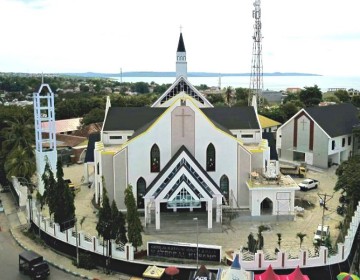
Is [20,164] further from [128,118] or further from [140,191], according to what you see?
[140,191]

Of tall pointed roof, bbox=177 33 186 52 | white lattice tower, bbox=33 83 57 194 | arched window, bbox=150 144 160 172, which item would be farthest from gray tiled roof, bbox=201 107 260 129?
white lattice tower, bbox=33 83 57 194

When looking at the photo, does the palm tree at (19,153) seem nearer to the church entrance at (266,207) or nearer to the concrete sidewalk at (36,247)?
the concrete sidewalk at (36,247)

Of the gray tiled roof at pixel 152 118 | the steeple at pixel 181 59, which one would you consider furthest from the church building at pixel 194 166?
the steeple at pixel 181 59

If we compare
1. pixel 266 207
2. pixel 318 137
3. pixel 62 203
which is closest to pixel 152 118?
pixel 266 207

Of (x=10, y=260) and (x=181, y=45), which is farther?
(x=181, y=45)

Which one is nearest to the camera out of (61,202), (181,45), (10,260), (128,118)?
(10,260)

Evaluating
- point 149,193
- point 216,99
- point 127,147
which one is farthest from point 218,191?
point 216,99

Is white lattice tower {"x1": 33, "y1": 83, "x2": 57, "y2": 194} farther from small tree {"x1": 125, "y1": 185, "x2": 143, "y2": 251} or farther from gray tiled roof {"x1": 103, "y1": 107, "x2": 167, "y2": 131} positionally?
small tree {"x1": 125, "y1": 185, "x2": 143, "y2": 251}
